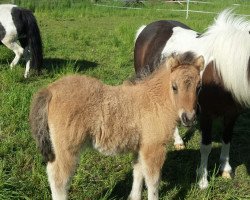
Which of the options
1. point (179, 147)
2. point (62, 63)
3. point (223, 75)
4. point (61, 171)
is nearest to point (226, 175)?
point (179, 147)

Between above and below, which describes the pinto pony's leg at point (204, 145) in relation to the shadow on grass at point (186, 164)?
above

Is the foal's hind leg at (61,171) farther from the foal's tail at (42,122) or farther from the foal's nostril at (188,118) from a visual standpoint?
the foal's nostril at (188,118)

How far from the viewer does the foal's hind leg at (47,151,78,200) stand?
254cm

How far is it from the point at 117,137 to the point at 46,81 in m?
3.81

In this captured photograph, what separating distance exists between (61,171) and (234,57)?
78.5 inches

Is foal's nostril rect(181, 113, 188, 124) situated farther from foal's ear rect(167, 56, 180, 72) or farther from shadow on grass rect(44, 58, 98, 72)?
shadow on grass rect(44, 58, 98, 72)

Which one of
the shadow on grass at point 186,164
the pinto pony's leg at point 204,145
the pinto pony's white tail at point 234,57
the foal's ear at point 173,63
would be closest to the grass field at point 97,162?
the shadow on grass at point 186,164

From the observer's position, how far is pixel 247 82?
3.33 meters

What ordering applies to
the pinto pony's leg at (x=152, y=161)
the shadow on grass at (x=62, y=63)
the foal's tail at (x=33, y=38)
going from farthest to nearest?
1. the shadow on grass at (x=62, y=63)
2. the foal's tail at (x=33, y=38)
3. the pinto pony's leg at (x=152, y=161)

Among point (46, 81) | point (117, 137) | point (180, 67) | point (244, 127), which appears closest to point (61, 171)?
point (117, 137)

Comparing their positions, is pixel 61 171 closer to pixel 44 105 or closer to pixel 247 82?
pixel 44 105

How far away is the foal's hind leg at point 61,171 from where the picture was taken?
2.54 metres

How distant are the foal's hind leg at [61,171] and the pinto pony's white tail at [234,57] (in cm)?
174

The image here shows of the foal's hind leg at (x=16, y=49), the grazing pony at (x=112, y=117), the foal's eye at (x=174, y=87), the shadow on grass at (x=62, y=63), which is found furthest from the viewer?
the shadow on grass at (x=62, y=63)
